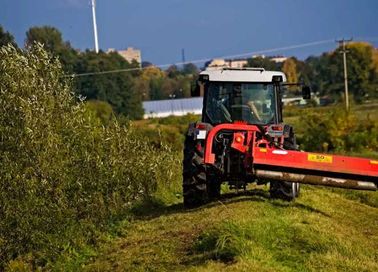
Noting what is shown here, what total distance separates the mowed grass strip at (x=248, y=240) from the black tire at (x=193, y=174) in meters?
0.29

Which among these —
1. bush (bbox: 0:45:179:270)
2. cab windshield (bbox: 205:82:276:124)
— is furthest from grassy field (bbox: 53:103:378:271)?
cab windshield (bbox: 205:82:276:124)

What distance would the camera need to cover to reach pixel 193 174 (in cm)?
1171

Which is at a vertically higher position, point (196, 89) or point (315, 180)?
point (196, 89)

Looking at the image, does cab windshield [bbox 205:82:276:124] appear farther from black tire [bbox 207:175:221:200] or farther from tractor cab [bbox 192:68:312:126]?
black tire [bbox 207:175:221:200]

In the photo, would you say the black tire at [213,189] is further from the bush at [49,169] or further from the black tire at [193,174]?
the bush at [49,169]

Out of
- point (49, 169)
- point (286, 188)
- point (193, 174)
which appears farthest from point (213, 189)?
point (49, 169)

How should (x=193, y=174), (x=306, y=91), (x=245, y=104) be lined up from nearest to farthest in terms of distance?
(x=193, y=174)
(x=245, y=104)
(x=306, y=91)

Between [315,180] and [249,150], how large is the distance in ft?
3.75

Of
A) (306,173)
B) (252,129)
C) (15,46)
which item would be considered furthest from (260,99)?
(15,46)

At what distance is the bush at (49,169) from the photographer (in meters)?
11.7

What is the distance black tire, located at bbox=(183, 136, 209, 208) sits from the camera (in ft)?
38.0

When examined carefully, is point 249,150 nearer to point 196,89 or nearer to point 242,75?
point 242,75

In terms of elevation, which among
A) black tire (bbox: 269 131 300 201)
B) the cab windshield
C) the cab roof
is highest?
the cab roof

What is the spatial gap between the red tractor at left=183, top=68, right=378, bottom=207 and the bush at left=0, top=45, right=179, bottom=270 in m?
2.11
